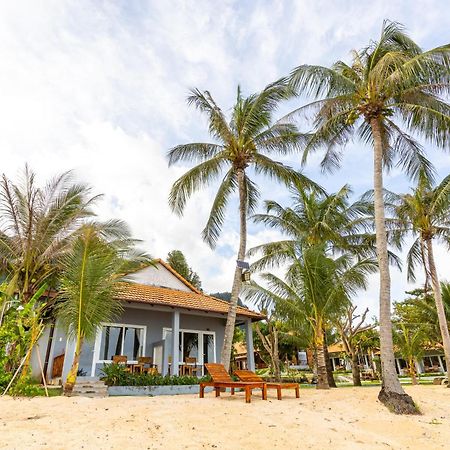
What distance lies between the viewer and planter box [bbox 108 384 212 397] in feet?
34.1

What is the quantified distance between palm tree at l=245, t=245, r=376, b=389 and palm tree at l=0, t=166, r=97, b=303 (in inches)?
326

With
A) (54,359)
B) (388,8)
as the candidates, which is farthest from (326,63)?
(54,359)

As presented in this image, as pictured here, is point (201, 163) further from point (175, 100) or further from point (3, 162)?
point (3, 162)

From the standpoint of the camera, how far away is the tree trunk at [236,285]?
1154cm

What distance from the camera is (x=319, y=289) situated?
1290 centimetres

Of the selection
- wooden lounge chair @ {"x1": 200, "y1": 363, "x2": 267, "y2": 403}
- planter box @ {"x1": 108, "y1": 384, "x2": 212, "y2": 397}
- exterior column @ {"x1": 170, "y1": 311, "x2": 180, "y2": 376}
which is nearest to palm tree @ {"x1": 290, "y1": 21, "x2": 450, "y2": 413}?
wooden lounge chair @ {"x1": 200, "y1": 363, "x2": 267, "y2": 403}

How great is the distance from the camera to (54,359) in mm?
13922

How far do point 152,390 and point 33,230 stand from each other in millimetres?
6362

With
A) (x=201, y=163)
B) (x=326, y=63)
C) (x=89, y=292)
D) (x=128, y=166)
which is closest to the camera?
(x=89, y=292)

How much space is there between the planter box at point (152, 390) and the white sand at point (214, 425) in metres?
2.79

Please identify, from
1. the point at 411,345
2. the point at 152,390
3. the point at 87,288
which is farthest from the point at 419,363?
the point at 87,288

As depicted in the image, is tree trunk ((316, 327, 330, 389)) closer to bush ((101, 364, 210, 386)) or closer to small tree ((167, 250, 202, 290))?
bush ((101, 364, 210, 386))

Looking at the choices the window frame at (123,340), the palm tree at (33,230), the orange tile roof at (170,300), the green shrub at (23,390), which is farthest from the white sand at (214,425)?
the orange tile roof at (170,300)

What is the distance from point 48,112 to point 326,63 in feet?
28.4
